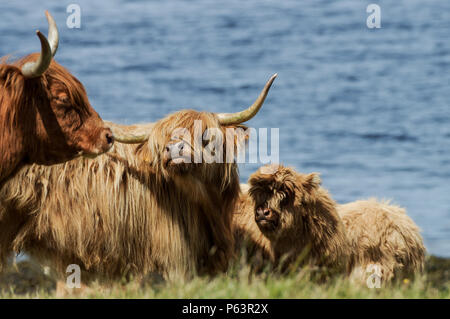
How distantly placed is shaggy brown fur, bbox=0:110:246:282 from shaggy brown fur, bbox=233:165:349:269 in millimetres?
439

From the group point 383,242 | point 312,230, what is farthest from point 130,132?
point 383,242

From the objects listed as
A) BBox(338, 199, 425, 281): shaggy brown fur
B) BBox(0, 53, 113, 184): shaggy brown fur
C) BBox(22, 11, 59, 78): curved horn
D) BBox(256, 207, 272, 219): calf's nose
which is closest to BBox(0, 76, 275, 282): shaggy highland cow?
BBox(256, 207, 272, 219): calf's nose

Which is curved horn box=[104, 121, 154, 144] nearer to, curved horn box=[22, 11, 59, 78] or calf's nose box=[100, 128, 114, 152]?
calf's nose box=[100, 128, 114, 152]

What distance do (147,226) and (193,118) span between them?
0.94 meters

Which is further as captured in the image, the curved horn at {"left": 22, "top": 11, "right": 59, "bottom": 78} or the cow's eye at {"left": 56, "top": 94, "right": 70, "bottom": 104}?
the cow's eye at {"left": 56, "top": 94, "right": 70, "bottom": 104}

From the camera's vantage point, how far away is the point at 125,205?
22.6 ft

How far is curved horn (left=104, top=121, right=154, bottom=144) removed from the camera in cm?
696

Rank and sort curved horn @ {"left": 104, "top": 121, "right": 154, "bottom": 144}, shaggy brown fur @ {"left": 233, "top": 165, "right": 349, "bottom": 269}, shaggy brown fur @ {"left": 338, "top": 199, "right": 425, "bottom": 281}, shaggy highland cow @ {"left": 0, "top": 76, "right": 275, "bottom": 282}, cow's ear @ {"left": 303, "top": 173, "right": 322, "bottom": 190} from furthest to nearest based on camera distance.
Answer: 1. shaggy brown fur @ {"left": 338, "top": 199, "right": 425, "bottom": 281}
2. cow's ear @ {"left": 303, "top": 173, "right": 322, "bottom": 190}
3. shaggy brown fur @ {"left": 233, "top": 165, "right": 349, "bottom": 269}
4. curved horn @ {"left": 104, "top": 121, "right": 154, "bottom": 144}
5. shaggy highland cow @ {"left": 0, "top": 76, "right": 275, "bottom": 282}

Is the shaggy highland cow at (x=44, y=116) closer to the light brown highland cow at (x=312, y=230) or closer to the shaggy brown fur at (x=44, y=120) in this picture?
the shaggy brown fur at (x=44, y=120)

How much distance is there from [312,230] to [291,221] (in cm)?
27

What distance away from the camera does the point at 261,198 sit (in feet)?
24.2
